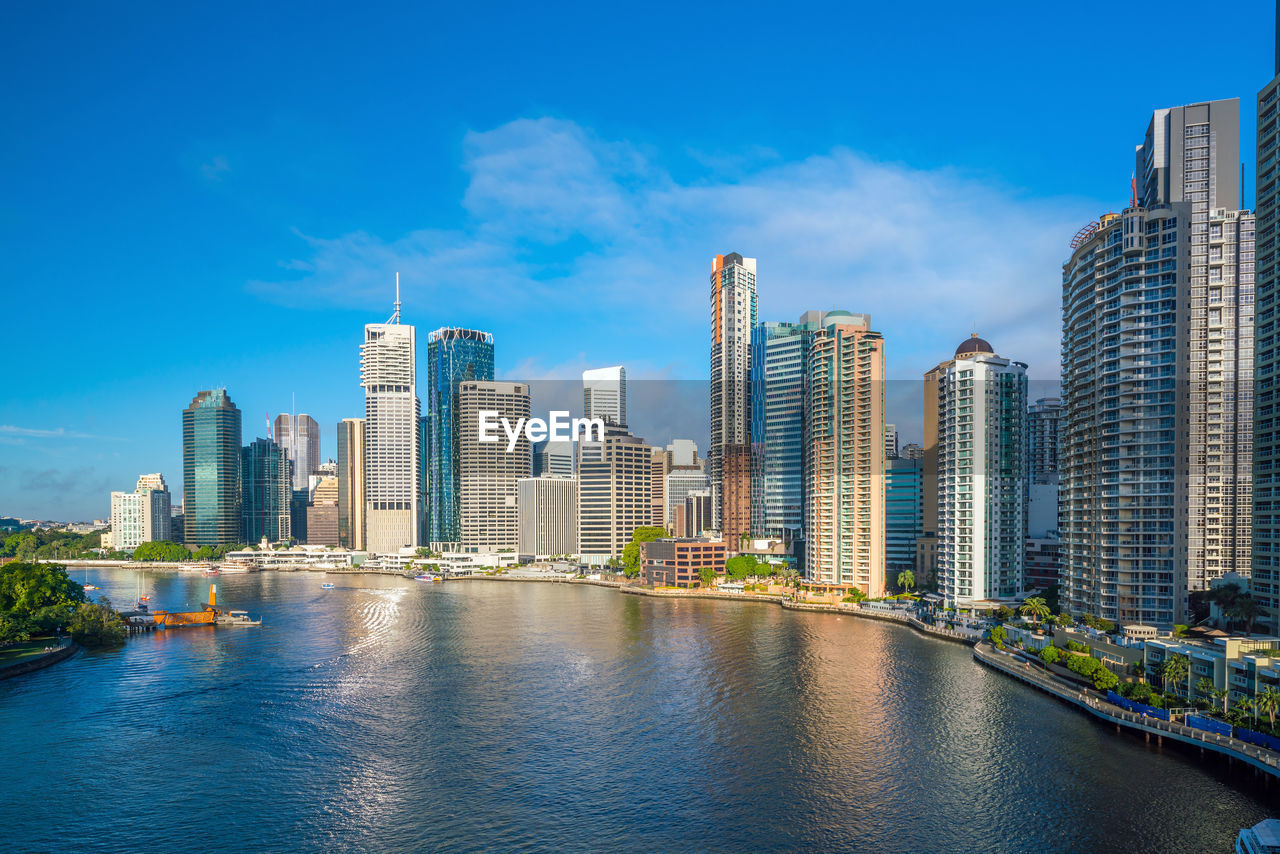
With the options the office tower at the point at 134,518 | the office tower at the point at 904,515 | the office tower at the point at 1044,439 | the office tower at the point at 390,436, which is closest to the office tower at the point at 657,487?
the office tower at the point at 904,515

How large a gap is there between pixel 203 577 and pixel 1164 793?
133m

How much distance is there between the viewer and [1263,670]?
32.3 metres

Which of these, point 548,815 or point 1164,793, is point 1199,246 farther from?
point 548,815

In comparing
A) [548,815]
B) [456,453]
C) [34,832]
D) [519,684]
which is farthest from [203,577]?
[548,815]

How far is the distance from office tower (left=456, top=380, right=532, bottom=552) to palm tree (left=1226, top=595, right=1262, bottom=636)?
369 feet

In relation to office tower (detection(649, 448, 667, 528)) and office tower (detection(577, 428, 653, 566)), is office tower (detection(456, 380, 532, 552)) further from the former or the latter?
office tower (detection(649, 448, 667, 528))

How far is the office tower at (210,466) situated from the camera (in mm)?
161625

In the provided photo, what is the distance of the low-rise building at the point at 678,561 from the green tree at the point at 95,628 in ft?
188

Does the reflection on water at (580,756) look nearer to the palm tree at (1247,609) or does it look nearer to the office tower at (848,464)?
the palm tree at (1247,609)

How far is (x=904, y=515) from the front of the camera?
91.4 metres

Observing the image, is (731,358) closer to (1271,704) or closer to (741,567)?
(741,567)

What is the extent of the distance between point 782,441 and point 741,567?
2646 centimetres

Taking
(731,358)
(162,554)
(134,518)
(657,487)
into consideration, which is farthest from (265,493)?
(731,358)

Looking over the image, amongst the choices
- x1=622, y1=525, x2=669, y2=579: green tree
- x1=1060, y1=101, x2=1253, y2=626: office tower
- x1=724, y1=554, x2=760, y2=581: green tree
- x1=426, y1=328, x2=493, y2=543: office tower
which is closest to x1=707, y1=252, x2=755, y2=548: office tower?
x1=622, y1=525, x2=669, y2=579: green tree
